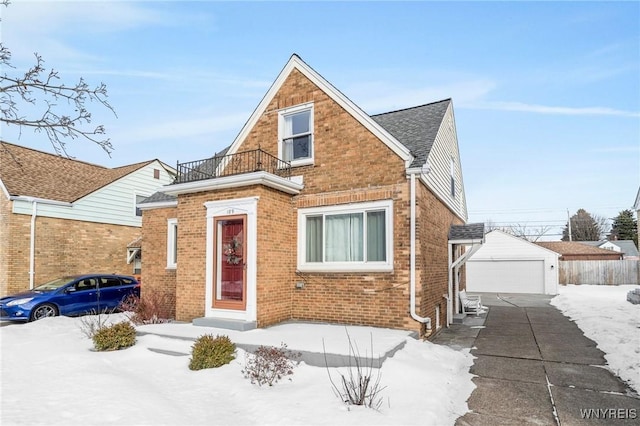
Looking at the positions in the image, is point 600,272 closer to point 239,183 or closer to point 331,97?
point 331,97

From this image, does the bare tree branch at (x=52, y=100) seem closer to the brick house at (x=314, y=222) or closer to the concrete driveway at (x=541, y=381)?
the brick house at (x=314, y=222)

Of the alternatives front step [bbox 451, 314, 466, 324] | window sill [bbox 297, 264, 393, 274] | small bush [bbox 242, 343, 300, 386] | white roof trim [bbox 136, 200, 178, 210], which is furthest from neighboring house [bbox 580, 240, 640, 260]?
small bush [bbox 242, 343, 300, 386]

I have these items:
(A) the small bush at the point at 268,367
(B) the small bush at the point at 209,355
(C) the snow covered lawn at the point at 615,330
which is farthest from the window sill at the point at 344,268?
(C) the snow covered lawn at the point at 615,330

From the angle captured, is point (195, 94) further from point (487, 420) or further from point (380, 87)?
point (487, 420)

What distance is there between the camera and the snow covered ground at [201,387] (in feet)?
14.7

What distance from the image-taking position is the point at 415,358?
678 centimetres

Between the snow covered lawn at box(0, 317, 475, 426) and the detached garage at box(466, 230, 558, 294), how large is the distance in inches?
893

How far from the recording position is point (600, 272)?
29.5 meters

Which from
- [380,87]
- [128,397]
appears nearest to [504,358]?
[128,397]

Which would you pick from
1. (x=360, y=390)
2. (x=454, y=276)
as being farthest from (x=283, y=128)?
(x=454, y=276)

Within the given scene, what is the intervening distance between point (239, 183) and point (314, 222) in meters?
2.27

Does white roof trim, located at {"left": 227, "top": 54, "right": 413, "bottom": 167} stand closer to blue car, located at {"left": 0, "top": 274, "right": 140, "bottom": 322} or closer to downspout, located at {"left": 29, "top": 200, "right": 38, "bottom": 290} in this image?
blue car, located at {"left": 0, "top": 274, "right": 140, "bottom": 322}

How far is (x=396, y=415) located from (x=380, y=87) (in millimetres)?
11701

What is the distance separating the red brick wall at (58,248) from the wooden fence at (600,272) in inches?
1285
